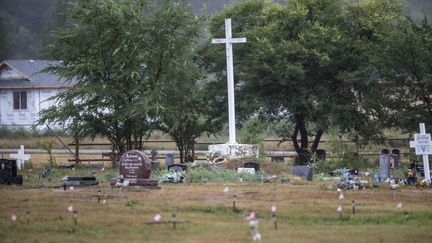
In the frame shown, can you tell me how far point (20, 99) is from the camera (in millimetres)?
66000

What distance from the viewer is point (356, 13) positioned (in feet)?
123

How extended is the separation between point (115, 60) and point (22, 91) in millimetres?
34297

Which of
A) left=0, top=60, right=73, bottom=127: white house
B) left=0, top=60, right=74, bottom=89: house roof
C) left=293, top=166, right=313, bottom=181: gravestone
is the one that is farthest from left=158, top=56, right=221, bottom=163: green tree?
left=0, top=60, right=74, bottom=89: house roof

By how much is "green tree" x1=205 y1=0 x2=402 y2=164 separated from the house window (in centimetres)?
3159

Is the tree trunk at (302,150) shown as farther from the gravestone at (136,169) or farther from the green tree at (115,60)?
the gravestone at (136,169)

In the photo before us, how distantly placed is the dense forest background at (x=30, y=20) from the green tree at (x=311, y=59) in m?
61.7

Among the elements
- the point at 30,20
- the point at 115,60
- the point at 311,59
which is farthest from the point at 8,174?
the point at 30,20

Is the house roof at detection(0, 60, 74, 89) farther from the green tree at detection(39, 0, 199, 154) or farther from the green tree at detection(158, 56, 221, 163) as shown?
the green tree at detection(39, 0, 199, 154)

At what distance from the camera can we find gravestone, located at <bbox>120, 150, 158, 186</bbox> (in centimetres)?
2367

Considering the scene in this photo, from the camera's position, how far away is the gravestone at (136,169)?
77.7 ft

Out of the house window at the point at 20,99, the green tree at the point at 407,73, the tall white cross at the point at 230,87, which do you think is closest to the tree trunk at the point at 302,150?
the green tree at the point at 407,73

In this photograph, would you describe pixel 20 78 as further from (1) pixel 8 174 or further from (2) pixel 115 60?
(1) pixel 8 174

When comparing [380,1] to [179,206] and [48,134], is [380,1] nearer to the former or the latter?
[179,206]

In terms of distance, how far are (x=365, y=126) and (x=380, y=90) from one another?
9.64 feet
